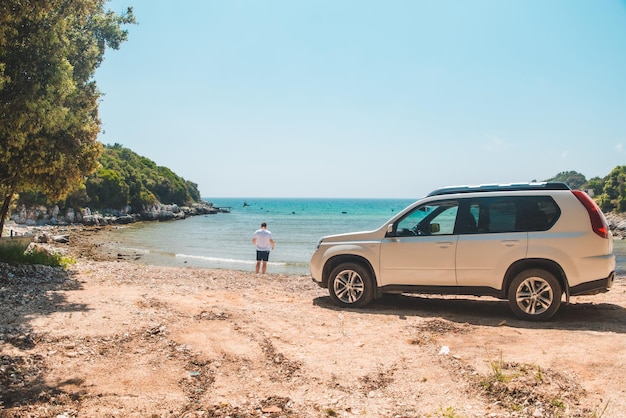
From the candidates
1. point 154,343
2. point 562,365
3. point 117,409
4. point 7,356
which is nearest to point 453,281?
point 562,365

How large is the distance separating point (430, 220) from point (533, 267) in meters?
1.87

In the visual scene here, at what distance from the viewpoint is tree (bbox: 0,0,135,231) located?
9367 mm

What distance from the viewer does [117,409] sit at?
14.8ft

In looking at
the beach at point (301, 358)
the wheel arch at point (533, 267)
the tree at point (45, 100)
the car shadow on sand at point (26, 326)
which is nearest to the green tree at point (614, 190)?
the wheel arch at point (533, 267)

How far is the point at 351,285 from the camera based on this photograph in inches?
352

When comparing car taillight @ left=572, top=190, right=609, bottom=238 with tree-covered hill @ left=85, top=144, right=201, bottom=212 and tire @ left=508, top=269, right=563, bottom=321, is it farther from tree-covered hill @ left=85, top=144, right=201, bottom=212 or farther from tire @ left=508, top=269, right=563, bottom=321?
tree-covered hill @ left=85, top=144, right=201, bottom=212

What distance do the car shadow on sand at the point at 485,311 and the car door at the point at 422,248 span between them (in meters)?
0.60

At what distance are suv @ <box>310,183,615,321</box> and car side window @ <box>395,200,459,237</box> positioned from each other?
2cm

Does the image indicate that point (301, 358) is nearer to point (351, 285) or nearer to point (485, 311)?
point (351, 285)

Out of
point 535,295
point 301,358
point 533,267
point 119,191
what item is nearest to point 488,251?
point 533,267

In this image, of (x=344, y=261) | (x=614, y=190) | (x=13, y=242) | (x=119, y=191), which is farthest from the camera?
(x=614, y=190)

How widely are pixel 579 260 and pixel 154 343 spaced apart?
652 centimetres

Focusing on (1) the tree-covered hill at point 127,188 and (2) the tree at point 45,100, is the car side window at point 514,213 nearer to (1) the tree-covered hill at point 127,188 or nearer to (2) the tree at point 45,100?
(2) the tree at point 45,100

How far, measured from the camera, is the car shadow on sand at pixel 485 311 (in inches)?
297
